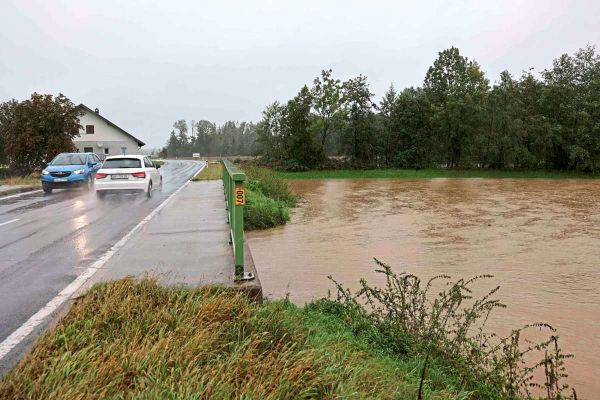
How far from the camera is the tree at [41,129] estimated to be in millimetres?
28328

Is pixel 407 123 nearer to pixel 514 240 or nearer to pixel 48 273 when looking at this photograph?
pixel 514 240

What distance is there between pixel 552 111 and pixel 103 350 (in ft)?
188

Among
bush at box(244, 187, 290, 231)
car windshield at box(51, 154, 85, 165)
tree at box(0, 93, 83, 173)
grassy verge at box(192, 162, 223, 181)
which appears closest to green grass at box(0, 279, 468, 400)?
bush at box(244, 187, 290, 231)

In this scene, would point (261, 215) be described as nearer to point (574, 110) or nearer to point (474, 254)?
point (474, 254)

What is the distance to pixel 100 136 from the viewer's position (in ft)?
189

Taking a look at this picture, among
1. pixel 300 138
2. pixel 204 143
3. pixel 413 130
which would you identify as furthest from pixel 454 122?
pixel 204 143

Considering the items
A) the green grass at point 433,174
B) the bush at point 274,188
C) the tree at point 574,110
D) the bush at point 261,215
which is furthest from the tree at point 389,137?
the bush at point 261,215

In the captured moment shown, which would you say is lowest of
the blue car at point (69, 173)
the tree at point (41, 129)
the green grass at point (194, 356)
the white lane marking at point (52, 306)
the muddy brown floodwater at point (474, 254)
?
the muddy brown floodwater at point (474, 254)

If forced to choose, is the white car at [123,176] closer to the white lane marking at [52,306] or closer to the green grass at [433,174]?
the white lane marking at [52,306]

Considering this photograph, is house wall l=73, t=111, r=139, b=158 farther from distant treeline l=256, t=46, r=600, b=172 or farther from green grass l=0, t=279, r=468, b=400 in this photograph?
green grass l=0, t=279, r=468, b=400

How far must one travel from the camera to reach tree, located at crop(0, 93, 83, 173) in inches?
1115

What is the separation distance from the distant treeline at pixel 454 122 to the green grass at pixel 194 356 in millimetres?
49207

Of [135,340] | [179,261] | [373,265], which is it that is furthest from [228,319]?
[373,265]

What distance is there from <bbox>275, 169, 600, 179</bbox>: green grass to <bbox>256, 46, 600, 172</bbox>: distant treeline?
6.24 feet
